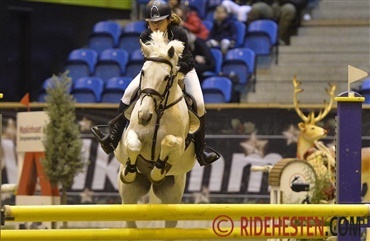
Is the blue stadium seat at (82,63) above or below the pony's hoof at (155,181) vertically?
above

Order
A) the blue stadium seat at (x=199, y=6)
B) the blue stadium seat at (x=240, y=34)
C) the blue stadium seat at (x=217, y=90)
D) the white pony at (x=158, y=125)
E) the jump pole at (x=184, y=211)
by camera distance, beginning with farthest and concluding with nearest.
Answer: the blue stadium seat at (x=199, y=6) → the blue stadium seat at (x=240, y=34) → the blue stadium seat at (x=217, y=90) → the white pony at (x=158, y=125) → the jump pole at (x=184, y=211)

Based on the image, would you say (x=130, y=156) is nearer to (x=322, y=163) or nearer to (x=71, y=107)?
(x=322, y=163)

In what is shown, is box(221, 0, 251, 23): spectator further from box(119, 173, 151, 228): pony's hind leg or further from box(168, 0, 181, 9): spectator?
box(119, 173, 151, 228): pony's hind leg

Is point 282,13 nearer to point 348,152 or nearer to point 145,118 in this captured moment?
point 348,152

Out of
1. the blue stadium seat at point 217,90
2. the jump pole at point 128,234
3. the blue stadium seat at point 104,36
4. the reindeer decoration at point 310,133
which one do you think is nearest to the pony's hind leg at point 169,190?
the jump pole at point 128,234

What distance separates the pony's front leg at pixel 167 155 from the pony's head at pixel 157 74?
0.86ft

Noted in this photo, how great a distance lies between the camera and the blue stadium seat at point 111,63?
661 inches

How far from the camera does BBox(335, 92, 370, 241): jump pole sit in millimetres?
7473

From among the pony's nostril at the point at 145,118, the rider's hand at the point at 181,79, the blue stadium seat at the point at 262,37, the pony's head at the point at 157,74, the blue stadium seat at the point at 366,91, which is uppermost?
the blue stadium seat at the point at 262,37

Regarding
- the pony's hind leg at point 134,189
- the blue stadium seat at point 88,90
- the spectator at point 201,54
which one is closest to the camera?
the pony's hind leg at point 134,189

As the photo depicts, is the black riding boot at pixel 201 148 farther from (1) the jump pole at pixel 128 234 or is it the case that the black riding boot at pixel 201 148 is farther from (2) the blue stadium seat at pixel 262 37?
(2) the blue stadium seat at pixel 262 37

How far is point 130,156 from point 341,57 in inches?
354

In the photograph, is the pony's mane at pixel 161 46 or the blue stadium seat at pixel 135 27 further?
the blue stadium seat at pixel 135 27

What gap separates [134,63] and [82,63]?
3.00 ft
